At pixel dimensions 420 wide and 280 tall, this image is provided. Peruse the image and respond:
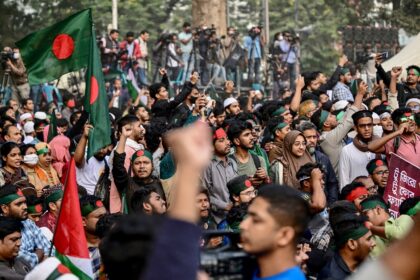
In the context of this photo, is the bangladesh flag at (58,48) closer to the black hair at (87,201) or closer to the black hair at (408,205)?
the black hair at (87,201)

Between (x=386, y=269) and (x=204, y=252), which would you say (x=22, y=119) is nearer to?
(x=204, y=252)

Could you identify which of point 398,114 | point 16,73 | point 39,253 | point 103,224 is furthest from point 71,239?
point 16,73

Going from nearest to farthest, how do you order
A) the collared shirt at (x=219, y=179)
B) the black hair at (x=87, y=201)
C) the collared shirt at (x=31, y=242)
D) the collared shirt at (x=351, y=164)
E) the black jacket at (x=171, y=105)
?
1. the collared shirt at (x=31, y=242)
2. the black hair at (x=87, y=201)
3. the collared shirt at (x=219, y=179)
4. the collared shirt at (x=351, y=164)
5. the black jacket at (x=171, y=105)

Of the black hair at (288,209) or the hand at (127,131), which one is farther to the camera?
the hand at (127,131)

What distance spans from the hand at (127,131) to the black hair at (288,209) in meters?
5.90

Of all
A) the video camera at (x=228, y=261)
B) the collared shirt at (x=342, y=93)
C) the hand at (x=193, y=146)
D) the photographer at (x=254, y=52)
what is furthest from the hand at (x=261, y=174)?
the photographer at (x=254, y=52)

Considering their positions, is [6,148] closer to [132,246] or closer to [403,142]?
[403,142]

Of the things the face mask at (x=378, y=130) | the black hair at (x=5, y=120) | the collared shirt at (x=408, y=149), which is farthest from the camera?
the black hair at (x=5, y=120)

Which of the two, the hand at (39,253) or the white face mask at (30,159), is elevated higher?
the hand at (39,253)

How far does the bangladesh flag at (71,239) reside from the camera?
6434mm

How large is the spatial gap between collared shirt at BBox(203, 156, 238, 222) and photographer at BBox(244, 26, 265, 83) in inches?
540

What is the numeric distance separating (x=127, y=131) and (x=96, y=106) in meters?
0.54

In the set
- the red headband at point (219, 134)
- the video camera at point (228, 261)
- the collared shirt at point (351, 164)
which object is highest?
the video camera at point (228, 261)

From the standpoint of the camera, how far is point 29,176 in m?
10.5
